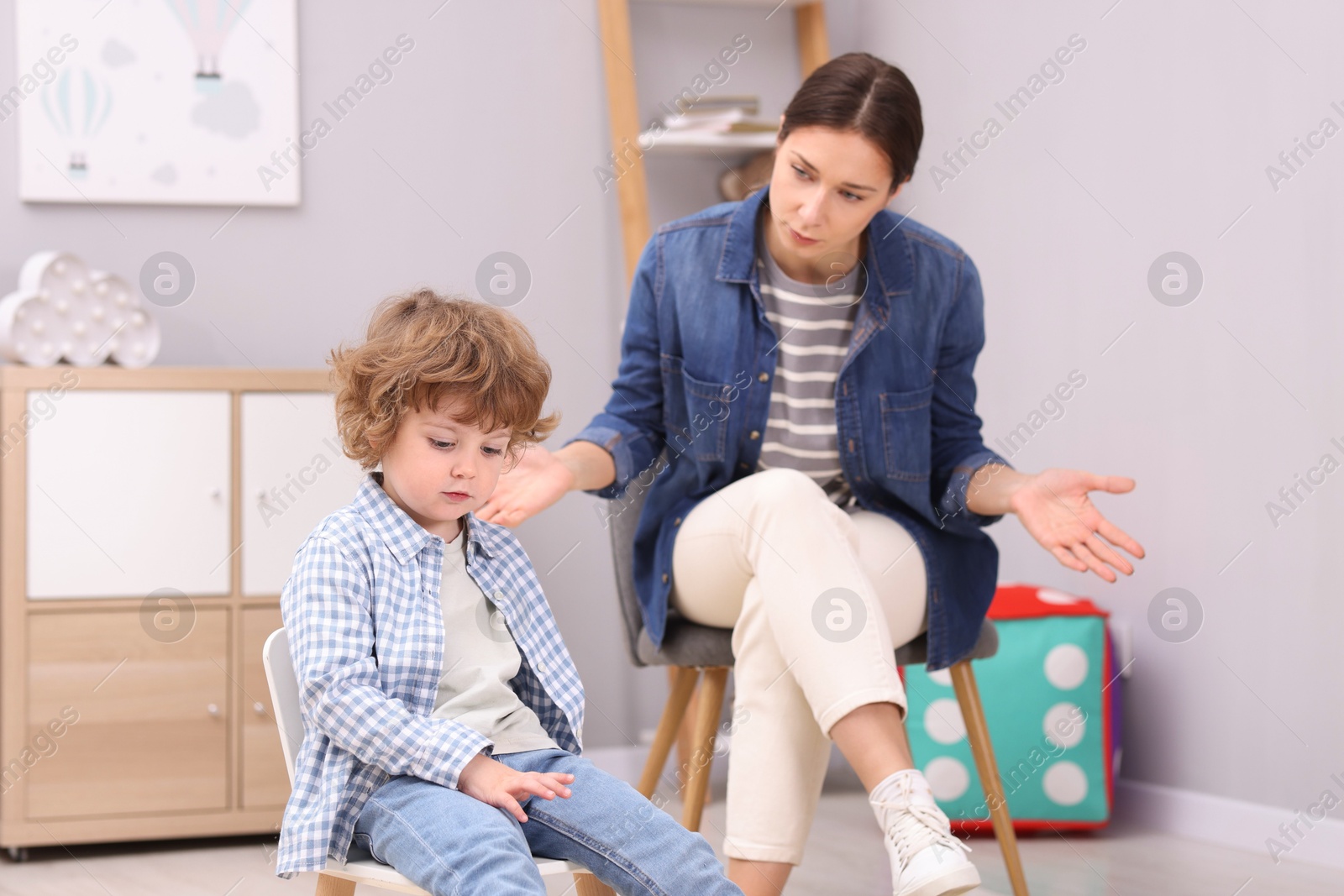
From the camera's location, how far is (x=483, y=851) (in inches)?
35.0

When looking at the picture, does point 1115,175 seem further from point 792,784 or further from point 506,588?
point 506,588

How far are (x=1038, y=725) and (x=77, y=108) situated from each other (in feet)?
6.71

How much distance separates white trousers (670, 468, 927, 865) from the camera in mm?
1256

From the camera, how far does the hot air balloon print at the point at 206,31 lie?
95.8 inches

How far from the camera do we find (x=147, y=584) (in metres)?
2.11

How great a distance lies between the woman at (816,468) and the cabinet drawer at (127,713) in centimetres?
96

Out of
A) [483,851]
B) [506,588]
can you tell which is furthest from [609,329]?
[483,851]

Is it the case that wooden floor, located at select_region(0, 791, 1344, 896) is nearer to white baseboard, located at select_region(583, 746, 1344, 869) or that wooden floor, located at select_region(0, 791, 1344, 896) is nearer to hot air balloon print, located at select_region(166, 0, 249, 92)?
white baseboard, located at select_region(583, 746, 1344, 869)

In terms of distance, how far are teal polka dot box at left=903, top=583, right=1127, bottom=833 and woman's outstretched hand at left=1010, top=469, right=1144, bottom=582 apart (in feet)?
2.58

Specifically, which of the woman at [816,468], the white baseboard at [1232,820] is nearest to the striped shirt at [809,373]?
the woman at [816,468]

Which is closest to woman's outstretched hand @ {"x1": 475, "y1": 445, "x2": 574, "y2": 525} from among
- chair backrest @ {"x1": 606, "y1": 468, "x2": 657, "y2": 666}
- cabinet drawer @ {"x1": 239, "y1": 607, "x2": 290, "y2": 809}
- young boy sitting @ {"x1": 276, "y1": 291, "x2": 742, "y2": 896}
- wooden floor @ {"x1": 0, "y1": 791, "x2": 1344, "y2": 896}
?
young boy sitting @ {"x1": 276, "y1": 291, "x2": 742, "y2": 896}

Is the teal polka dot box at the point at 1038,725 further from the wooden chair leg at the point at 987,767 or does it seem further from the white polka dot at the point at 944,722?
the wooden chair leg at the point at 987,767

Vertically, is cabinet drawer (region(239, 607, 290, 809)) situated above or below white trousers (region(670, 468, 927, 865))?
below

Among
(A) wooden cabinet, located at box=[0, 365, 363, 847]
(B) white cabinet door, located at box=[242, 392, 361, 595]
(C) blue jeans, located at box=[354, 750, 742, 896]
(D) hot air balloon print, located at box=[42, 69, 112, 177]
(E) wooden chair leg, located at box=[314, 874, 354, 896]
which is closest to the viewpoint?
(C) blue jeans, located at box=[354, 750, 742, 896]
